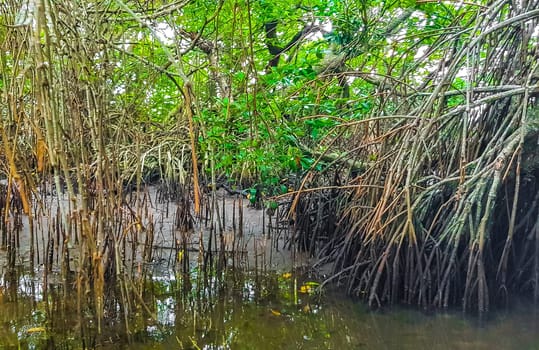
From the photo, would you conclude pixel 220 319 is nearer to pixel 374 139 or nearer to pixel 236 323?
pixel 236 323

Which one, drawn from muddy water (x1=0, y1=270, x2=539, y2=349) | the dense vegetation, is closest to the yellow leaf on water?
muddy water (x1=0, y1=270, x2=539, y2=349)

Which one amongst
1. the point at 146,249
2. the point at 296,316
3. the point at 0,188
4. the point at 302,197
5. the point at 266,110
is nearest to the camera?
the point at 296,316

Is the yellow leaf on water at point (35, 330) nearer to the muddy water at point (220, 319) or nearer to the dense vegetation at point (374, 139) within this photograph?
the muddy water at point (220, 319)

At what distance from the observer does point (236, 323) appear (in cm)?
260

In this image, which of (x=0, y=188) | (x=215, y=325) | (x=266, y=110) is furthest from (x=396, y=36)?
(x=0, y=188)

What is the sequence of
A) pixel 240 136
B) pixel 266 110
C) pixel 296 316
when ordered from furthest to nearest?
pixel 240 136, pixel 266 110, pixel 296 316

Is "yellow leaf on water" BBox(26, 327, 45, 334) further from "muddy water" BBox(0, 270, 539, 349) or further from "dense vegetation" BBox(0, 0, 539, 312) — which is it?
"dense vegetation" BBox(0, 0, 539, 312)

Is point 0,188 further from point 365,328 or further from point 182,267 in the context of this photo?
point 365,328

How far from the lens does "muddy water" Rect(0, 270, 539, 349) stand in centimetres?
231

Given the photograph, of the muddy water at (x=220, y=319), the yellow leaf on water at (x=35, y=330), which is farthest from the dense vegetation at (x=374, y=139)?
the yellow leaf on water at (x=35, y=330)

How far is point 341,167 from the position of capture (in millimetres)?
3850

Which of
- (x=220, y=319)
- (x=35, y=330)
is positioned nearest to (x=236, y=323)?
(x=220, y=319)

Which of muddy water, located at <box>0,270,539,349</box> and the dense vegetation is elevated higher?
the dense vegetation

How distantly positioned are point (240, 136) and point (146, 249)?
1203 millimetres
